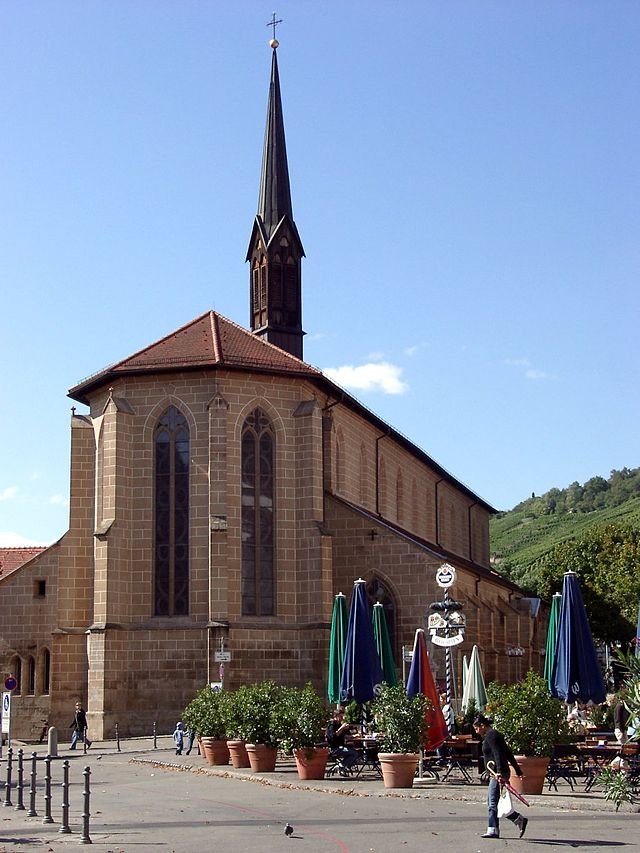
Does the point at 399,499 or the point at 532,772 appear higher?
the point at 399,499

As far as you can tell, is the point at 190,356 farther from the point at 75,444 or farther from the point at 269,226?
the point at 269,226

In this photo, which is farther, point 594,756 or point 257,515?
point 257,515

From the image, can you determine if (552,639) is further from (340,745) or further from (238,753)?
(238,753)

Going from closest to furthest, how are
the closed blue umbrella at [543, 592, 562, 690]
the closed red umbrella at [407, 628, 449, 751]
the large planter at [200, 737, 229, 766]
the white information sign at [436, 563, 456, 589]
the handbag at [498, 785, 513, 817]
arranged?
the handbag at [498, 785, 513, 817]
the closed red umbrella at [407, 628, 449, 751]
the white information sign at [436, 563, 456, 589]
the large planter at [200, 737, 229, 766]
the closed blue umbrella at [543, 592, 562, 690]

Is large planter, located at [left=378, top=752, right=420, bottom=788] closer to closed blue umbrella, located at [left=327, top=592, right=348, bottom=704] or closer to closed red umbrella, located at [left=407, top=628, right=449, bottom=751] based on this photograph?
closed red umbrella, located at [left=407, top=628, right=449, bottom=751]

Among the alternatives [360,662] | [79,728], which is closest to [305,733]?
[360,662]

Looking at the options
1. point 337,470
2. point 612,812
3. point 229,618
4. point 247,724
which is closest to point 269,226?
point 337,470

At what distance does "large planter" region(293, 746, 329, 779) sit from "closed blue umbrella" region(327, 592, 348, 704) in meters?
5.17

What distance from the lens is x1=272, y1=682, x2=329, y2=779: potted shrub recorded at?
74.0 ft

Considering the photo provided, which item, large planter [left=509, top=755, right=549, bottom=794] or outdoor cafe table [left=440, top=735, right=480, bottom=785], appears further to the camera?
outdoor cafe table [left=440, top=735, right=480, bottom=785]

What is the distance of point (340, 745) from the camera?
78.1ft

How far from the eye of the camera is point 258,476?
127ft

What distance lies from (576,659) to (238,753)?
7377mm

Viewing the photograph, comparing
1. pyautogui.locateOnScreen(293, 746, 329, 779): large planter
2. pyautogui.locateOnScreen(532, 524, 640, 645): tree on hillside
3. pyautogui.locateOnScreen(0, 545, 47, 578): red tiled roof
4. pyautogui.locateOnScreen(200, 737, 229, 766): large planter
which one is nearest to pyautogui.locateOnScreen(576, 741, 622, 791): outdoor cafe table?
pyautogui.locateOnScreen(293, 746, 329, 779): large planter
